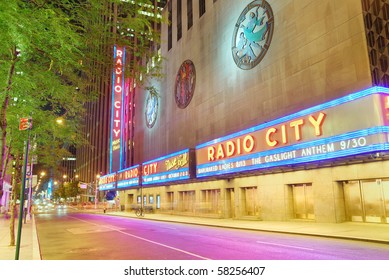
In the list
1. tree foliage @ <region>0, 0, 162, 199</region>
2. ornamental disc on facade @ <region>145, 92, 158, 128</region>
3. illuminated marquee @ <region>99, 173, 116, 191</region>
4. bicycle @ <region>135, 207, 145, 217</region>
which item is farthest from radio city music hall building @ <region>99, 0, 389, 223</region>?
illuminated marquee @ <region>99, 173, 116, 191</region>

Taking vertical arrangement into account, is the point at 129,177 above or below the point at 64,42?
below

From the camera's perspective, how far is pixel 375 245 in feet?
40.4

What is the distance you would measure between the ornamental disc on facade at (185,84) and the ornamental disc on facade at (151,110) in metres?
7.41

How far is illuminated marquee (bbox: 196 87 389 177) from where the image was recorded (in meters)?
15.8

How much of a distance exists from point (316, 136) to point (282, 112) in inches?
231

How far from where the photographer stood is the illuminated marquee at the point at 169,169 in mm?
33403

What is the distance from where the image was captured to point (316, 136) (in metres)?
18.9

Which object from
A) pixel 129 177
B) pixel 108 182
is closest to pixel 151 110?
pixel 129 177

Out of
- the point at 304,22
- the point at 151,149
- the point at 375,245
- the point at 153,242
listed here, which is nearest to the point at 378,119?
the point at 375,245

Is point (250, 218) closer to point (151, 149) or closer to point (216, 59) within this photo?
point (216, 59)

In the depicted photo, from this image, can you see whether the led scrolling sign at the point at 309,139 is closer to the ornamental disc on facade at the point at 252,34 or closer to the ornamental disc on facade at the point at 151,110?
the ornamental disc on facade at the point at 252,34

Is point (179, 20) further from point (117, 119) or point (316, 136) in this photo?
point (316, 136)

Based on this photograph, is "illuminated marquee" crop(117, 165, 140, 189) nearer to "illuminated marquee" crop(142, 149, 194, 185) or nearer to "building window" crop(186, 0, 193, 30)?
"illuminated marquee" crop(142, 149, 194, 185)

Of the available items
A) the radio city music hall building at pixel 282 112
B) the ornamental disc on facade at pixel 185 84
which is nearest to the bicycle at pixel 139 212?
the radio city music hall building at pixel 282 112
